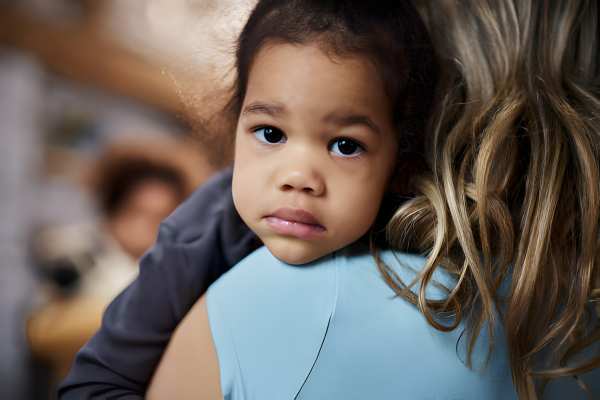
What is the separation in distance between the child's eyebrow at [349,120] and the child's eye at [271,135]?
0.05 metres

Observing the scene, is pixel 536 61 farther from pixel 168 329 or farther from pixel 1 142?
pixel 1 142

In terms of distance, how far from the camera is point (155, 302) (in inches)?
25.7

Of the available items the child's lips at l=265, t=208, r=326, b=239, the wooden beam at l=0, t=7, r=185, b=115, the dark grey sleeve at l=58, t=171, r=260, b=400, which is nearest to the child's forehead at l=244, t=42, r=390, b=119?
the child's lips at l=265, t=208, r=326, b=239

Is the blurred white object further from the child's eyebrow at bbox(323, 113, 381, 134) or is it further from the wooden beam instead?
the wooden beam

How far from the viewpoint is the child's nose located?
0.52m

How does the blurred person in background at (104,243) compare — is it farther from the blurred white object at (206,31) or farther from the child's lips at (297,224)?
the child's lips at (297,224)

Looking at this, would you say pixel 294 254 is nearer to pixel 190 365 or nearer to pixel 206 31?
pixel 190 365

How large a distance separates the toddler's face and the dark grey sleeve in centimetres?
15

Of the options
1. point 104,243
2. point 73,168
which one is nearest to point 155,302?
point 104,243

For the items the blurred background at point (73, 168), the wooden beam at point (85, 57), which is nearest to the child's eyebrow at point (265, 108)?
the blurred background at point (73, 168)

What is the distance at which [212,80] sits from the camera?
0.66 meters

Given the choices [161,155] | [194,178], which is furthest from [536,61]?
[161,155]

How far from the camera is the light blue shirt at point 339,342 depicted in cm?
50

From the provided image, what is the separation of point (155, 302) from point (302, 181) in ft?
0.85
